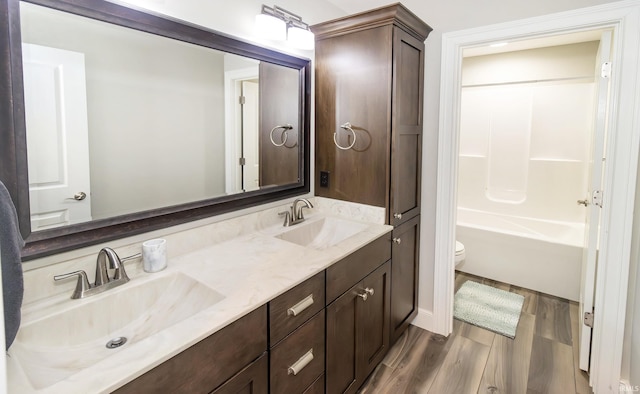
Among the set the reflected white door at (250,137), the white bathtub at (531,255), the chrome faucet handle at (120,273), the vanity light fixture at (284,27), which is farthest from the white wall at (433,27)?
the chrome faucet handle at (120,273)

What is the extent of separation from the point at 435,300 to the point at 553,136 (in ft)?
7.56

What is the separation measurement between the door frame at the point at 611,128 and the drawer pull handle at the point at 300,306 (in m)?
1.39

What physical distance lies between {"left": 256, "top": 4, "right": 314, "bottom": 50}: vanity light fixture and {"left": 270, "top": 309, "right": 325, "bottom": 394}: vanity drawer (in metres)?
1.42

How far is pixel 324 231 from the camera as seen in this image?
2.13 meters

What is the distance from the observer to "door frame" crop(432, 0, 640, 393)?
5.33ft

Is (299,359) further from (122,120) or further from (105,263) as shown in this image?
(122,120)

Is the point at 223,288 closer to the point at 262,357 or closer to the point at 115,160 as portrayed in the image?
the point at 262,357

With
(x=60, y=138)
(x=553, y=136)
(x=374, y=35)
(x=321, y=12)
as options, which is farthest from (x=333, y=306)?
(x=553, y=136)

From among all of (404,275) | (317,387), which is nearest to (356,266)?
(317,387)

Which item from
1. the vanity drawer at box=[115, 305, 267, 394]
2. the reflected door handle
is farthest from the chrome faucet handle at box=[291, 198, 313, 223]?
the reflected door handle

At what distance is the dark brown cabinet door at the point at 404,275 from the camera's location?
6.74 ft

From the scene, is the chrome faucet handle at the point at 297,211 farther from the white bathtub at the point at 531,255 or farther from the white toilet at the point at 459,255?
Result: the white bathtub at the point at 531,255

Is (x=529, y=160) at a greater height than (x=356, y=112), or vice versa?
(x=356, y=112)

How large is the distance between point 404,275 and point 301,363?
108 cm
